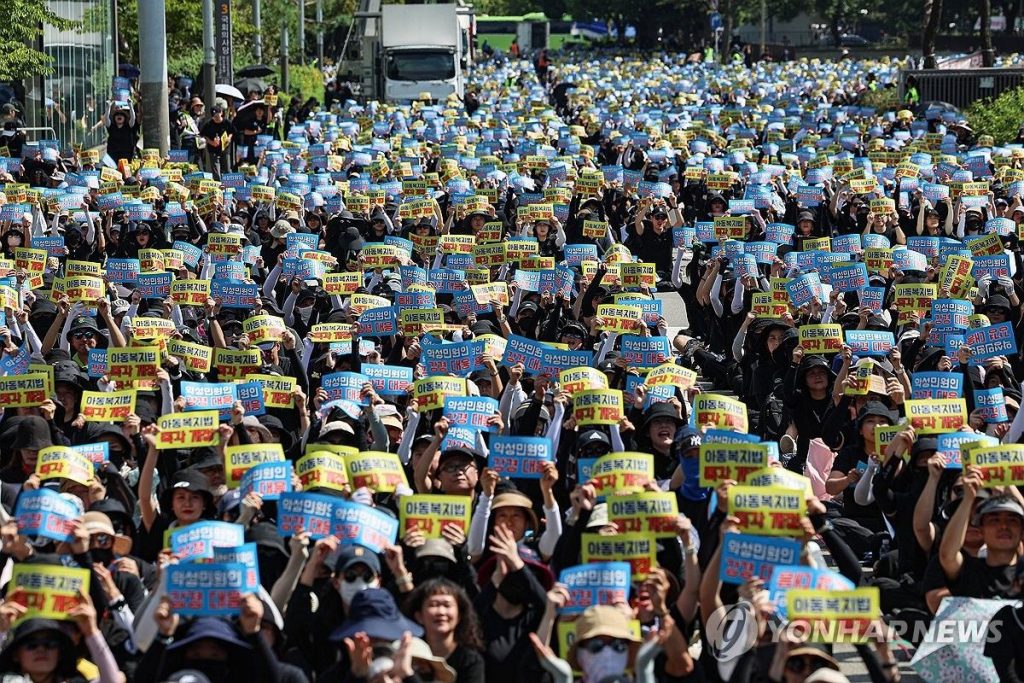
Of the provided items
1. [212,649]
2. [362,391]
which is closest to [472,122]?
[362,391]

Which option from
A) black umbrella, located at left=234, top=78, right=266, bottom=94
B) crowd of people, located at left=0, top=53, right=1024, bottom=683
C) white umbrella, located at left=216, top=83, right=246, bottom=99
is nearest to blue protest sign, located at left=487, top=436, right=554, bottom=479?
crowd of people, located at left=0, top=53, right=1024, bottom=683

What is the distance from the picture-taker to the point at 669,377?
10.7m

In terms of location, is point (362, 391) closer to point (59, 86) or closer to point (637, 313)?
point (637, 313)

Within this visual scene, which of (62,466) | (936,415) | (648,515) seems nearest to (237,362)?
(62,466)

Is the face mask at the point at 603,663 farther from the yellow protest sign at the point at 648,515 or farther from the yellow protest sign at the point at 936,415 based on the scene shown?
the yellow protest sign at the point at 936,415

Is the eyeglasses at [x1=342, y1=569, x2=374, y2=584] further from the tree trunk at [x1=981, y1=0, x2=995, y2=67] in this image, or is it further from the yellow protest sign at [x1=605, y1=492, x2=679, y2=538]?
the tree trunk at [x1=981, y1=0, x2=995, y2=67]

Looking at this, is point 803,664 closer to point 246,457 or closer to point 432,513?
point 432,513

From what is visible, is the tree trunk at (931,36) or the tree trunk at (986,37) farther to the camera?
the tree trunk at (986,37)

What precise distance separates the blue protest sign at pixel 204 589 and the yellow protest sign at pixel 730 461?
2.53 metres

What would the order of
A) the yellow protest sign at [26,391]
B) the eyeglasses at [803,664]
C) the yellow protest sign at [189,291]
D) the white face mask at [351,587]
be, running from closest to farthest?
the eyeglasses at [803,664] → the white face mask at [351,587] → the yellow protest sign at [26,391] → the yellow protest sign at [189,291]

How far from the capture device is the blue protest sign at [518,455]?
8.95 metres

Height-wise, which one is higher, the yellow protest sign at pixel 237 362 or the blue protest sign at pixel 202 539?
the yellow protest sign at pixel 237 362

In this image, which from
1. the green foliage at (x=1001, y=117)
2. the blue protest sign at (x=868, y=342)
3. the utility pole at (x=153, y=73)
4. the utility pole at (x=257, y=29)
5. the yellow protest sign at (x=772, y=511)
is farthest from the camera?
the utility pole at (x=257, y=29)

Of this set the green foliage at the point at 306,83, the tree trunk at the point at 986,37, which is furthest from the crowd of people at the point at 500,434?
the green foliage at the point at 306,83
